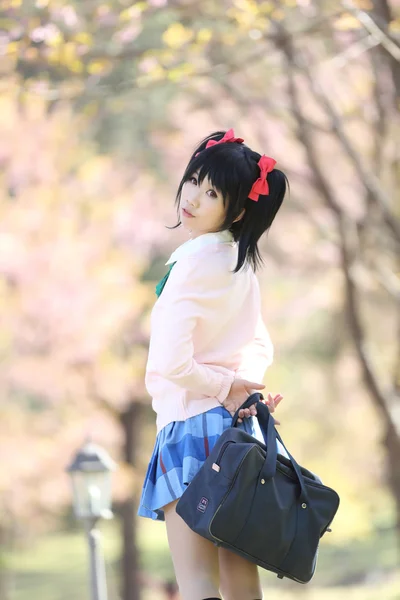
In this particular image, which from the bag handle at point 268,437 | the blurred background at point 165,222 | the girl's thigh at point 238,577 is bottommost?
the blurred background at point 165,222

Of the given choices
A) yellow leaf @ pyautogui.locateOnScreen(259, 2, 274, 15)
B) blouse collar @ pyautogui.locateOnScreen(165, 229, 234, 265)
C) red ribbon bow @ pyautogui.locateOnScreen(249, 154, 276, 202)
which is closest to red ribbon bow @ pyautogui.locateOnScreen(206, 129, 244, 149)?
red ribbon bow @ pyautogui.locateOnScreen(249, 154, 276, 202)

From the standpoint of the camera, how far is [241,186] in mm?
2371

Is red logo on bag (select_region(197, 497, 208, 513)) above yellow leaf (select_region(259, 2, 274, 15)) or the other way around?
above

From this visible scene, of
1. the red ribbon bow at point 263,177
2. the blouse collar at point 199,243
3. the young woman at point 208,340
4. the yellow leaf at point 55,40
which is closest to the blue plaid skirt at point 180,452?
the young woman at point 208,340

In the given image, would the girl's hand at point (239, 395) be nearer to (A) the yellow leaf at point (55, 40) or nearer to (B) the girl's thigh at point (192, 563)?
(B) the girl's thigh at point (192, 563)

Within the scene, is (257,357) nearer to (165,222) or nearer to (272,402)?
(272,402)

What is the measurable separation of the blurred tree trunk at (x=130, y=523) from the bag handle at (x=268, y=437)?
11.7 meters

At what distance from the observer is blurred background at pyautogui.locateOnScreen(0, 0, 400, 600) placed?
560 centimetres

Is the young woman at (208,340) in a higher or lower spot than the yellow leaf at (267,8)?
higher

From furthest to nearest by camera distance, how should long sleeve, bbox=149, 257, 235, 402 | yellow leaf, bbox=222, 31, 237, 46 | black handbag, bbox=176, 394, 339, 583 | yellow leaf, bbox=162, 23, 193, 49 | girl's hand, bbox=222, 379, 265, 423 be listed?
yellow leaf, bbox=222, 31, 237, 46, yellow leaf, bbox=162, 23, 193, 49, girl's hand, bbox=222, 379, 265, 423, long sleeve, bbox=149, 257, 235, 402, black handbag, bbox=176, 394, 339, 583

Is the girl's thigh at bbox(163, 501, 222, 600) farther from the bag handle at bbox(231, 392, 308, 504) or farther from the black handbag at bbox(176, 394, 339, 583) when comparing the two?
the bag handle at bbox(231, 392, 308, 504)

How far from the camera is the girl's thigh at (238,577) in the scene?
227 centimetres

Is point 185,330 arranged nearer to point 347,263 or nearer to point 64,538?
point 347,263

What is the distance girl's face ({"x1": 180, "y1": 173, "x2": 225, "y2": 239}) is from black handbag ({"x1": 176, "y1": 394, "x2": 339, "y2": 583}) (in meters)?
0.51
